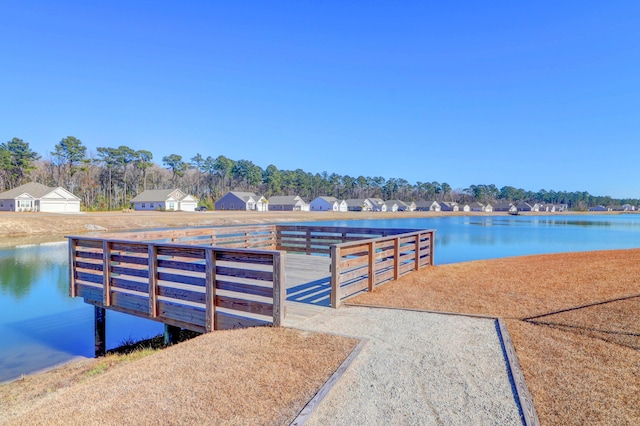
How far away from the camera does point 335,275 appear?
20.9ft

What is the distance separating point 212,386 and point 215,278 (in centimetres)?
230

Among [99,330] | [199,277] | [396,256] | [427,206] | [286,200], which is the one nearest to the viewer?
[199,277]

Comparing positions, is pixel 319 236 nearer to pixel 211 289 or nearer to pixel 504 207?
pixel 211 289

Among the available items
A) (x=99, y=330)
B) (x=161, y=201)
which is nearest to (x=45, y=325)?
(x=99, y=330)

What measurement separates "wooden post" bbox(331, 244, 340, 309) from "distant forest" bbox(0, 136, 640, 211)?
68.5 meters

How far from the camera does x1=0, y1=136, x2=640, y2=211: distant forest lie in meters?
66.7

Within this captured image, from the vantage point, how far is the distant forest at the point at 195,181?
66.7 metres

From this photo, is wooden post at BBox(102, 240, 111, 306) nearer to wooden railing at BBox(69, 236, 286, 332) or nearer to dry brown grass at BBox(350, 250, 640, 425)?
wooden railing at BBox(69, 236, 286, 332)

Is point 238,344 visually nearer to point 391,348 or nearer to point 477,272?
point 391,348

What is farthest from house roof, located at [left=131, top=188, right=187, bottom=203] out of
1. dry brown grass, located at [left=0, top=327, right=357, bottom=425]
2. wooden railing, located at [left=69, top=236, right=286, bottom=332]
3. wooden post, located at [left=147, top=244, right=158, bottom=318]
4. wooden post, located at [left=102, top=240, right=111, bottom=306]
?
dry brown grass, located at [left=0, top=327, right=357, bottom=425]

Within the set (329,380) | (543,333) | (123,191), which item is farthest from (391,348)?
(123,191)

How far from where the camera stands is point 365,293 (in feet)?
24.2

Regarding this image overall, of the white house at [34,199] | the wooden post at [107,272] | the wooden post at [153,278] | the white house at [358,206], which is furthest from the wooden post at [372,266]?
the white house at [358,206]

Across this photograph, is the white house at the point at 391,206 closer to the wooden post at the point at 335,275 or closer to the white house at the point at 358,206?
the white house at the point at 358,206
